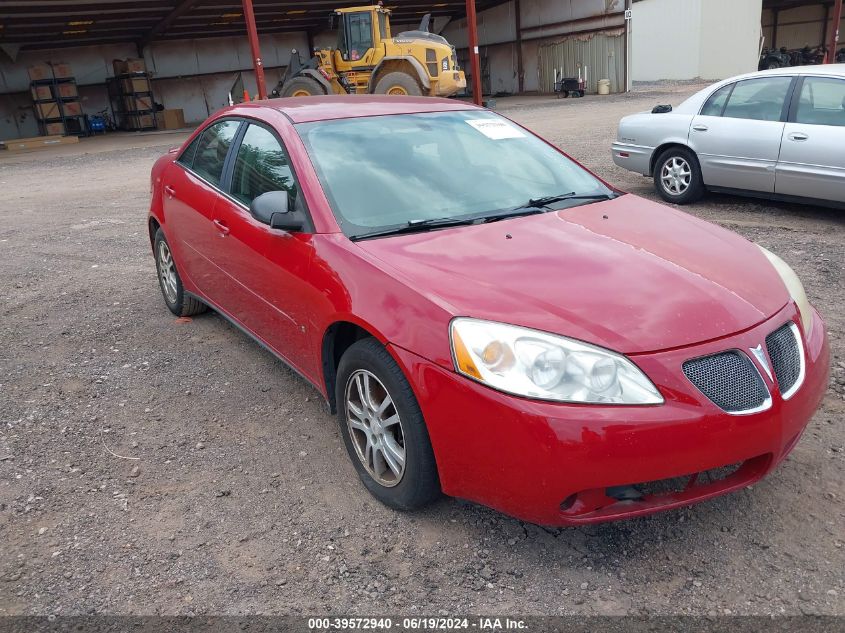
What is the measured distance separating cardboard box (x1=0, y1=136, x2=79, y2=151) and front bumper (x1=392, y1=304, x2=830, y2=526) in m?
25.3

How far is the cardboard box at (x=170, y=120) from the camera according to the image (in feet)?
94.0

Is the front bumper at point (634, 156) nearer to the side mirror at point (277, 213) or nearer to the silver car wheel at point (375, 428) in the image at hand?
the side mirror at point (277, 213)

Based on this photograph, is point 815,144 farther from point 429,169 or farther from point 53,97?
point 53,97

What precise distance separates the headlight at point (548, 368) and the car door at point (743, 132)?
5476mm

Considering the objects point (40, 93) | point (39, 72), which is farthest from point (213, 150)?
point (39, 72)

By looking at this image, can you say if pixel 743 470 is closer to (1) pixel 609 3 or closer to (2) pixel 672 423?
(2) pixel 672 423

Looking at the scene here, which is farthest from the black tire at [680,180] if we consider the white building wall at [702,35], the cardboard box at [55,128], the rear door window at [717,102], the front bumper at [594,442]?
the white building wall at [702,35]

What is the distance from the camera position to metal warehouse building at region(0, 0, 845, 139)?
89.1ft

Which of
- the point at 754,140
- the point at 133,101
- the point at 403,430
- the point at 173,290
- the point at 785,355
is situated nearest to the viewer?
the point at 785,355

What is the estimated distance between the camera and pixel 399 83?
19438mm

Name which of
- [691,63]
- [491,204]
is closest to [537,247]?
[491,204]

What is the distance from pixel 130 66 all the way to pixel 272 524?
29.2 meters

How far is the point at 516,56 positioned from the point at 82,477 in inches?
1350

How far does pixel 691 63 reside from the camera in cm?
3111
